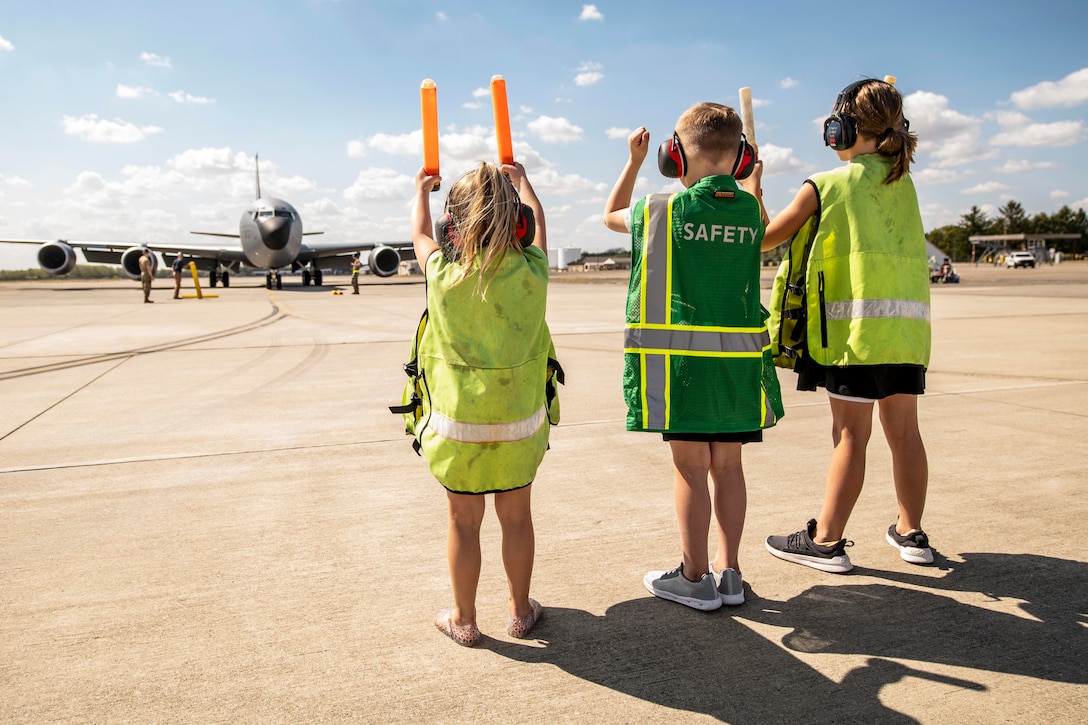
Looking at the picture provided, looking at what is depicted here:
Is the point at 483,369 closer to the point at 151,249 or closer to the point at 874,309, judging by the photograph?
the point at 874,309

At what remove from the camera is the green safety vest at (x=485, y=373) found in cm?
232

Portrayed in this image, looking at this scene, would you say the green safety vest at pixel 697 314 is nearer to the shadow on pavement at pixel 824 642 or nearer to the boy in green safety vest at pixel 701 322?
the boy in green safety vest at pixel 701 322

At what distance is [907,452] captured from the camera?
3008 mm

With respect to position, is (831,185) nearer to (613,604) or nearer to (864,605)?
(864,605)

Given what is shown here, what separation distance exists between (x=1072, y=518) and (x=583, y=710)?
110 inches

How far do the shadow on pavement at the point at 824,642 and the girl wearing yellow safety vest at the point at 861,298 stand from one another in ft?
1.11

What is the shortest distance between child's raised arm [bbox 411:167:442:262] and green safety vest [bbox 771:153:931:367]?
5.04ft

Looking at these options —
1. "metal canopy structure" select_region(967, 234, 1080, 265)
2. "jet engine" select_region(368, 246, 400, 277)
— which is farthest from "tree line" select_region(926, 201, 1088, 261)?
"jet engine" select_region(368, 246, 400, 277)

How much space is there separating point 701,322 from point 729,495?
0.65 m

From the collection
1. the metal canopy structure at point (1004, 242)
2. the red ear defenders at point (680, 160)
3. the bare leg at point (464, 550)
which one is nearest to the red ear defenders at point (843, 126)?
the red ear defenders at point (680, 160)

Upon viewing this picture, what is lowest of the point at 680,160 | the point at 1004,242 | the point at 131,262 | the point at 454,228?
the point at 454,228

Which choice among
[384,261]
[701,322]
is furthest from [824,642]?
[384,261]

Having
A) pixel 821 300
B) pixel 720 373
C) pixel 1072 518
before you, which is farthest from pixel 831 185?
pixel 1072 518

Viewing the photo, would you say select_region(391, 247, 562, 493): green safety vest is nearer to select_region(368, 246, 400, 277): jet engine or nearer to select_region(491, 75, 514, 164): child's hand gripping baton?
select_region(491, 75, 514, 164): child's hand gripping baton
